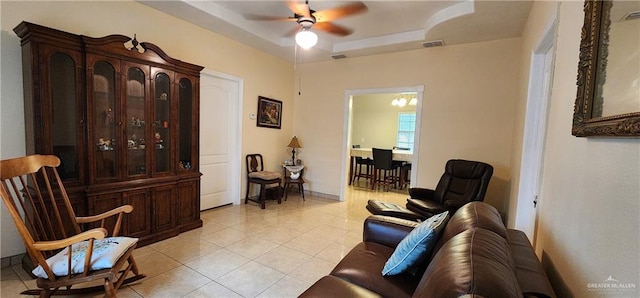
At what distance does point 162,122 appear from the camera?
10.1 feet

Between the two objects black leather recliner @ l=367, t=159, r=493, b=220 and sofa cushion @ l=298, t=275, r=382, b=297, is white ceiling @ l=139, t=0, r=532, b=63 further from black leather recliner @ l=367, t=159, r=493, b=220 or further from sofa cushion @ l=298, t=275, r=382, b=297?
sofa cushion @ l=298, t=275, r=382, b=297

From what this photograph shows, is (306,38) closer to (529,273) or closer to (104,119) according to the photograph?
(104,119)

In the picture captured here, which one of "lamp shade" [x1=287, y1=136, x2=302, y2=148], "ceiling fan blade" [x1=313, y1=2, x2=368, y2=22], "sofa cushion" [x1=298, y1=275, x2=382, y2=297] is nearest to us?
"sofa cushion" [x1=298, y1=275, x2=382, y2=297]

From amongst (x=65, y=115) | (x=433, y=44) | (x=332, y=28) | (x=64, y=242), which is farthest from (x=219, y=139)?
(x=433, y=44)

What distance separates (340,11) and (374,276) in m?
3.02

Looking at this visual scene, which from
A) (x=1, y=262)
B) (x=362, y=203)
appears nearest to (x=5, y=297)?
(x=1, y=262)

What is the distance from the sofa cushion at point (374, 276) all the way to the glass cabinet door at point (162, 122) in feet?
8.18

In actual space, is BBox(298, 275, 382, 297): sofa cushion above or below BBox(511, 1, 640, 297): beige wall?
below

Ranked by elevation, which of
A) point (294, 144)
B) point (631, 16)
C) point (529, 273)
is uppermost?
point (631, 16)

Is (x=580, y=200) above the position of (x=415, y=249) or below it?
above

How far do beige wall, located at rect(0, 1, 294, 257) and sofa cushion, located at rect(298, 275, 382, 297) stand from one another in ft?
9.47

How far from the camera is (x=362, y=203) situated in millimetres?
4988

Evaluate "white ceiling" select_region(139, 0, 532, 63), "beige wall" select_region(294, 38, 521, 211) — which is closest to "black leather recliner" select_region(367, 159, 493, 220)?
"beige wall" select_region(294, 38, 521, 211)

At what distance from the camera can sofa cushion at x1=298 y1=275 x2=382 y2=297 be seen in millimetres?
1356
